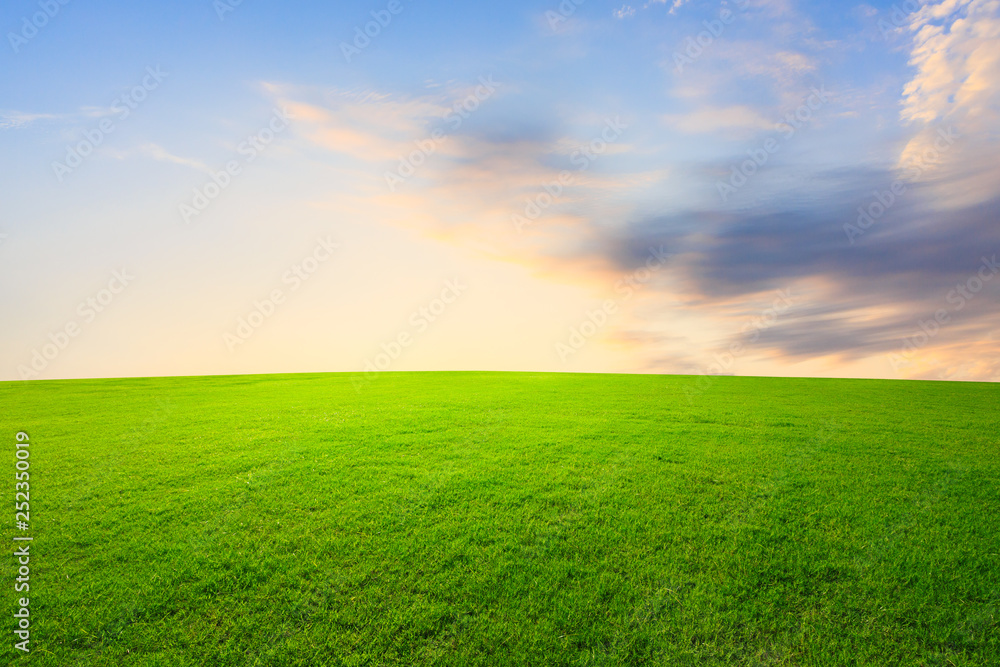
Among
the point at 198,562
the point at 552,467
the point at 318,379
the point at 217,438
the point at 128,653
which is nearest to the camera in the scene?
the point at 128,653

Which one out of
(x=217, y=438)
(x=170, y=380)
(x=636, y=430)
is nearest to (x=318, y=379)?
(x=170, y=380)

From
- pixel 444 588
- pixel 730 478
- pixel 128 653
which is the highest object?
pixel 730 478

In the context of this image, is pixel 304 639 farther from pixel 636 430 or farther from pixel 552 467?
pixel 636 430

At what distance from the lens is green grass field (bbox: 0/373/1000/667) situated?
623 cm

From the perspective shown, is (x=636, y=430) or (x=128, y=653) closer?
(x=128, y=653)

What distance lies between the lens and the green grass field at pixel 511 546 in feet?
20.4

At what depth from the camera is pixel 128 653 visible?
238 inches

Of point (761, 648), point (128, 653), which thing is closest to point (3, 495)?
point (128, 653)

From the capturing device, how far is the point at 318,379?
3125 cm

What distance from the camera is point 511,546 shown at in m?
7.96

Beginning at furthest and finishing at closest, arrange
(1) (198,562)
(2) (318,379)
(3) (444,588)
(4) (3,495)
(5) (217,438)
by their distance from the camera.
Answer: (2) (318,379) < (5) (217,438) < (4) (3,495) < (1) (198,562) < (3) (444,588)

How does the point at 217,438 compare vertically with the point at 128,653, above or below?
above

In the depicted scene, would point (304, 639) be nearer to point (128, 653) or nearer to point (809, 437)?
point (128, 653)

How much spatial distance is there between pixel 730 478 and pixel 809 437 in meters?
5.67
